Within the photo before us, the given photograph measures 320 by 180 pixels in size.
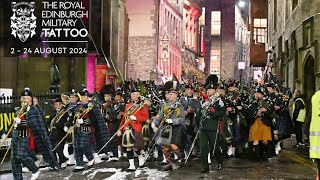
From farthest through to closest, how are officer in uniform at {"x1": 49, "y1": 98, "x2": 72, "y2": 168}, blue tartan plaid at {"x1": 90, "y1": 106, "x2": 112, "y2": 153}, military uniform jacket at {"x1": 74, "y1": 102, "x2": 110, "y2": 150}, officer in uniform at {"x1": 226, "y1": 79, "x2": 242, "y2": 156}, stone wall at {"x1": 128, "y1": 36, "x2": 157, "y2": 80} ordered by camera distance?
stone wall at {"x1": 128, "y1": 36, "x2": 157, "y2": 80} → officer in uniform at {"x1": 226, "y1": 79, "x2": 242, "y2": 156} → officer in uniform at {"x1": 49, "y1": 98, "x2": 72, "y2": 168} → blue tartan plaid at {"x1": 90, "y1": 106, "x2": 112, "y2": 153} → military uniform jacket at {"x1": 74, "y1": 102, "x2": 110, "y2": 150}

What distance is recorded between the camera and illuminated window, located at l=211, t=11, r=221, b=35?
8206cm

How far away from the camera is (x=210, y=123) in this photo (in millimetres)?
12359

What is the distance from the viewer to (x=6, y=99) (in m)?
15.7

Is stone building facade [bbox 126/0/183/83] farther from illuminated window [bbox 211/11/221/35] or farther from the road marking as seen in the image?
the road marking

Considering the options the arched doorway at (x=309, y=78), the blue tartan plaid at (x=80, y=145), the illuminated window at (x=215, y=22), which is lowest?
the blue tartan plaid at (x=80, y=145)

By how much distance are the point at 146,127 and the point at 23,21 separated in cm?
490

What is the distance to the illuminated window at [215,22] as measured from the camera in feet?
269

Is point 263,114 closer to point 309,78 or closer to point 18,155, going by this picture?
point 18,155

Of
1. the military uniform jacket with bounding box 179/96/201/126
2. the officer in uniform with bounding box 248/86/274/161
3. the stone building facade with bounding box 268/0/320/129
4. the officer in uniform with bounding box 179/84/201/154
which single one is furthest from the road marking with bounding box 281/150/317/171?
the military uniform jacket with bounding box 179/96/201/126

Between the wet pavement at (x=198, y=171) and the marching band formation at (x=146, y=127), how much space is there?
268 millimetres

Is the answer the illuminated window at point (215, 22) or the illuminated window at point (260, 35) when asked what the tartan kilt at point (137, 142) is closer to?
the illuminated window at point (260, 35)

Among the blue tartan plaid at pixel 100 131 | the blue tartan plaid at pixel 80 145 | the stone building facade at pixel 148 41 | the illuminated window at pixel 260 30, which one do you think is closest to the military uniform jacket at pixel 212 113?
the blue tartan plaid at pixel 100 131

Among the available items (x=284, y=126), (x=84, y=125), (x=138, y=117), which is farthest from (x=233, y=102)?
(x=84, y=125)

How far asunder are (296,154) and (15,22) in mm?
9144
